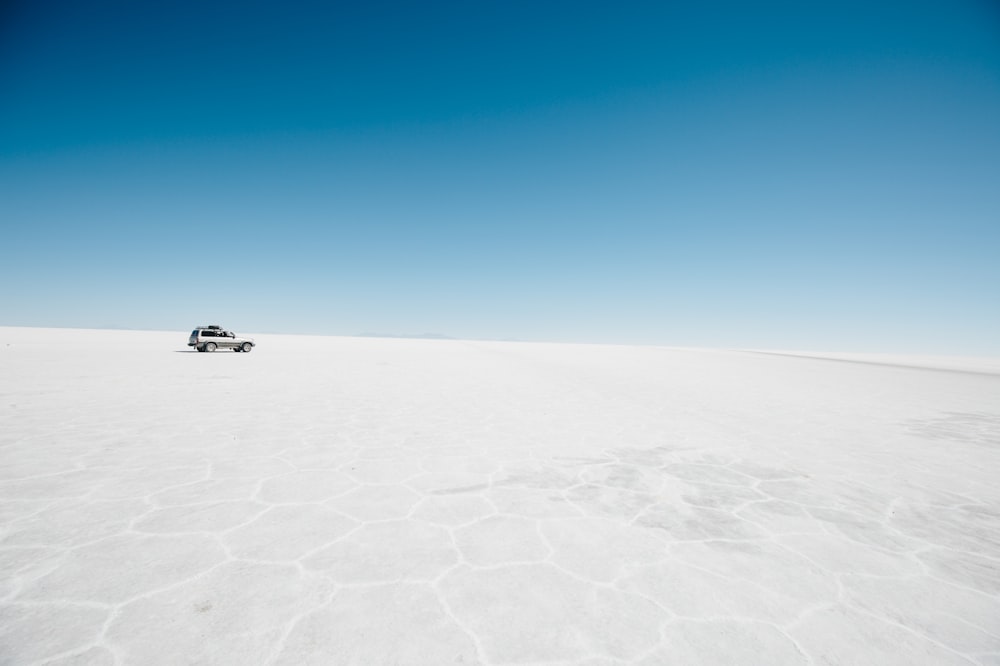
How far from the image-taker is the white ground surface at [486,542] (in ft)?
6.73

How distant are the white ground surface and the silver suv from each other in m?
15.3

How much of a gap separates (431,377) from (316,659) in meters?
11.7

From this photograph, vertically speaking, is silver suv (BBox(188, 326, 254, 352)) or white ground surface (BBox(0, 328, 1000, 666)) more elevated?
silver suv (BBox(188, 326, 254, 352))

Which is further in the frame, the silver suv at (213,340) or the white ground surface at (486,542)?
the silver suv at (213,340)

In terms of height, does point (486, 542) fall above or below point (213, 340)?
below

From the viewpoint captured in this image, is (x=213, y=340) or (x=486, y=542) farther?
(x=213, y=340)

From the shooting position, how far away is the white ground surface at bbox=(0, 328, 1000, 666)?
2053mm

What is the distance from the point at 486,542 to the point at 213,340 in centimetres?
2312

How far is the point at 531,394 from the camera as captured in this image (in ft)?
33.4

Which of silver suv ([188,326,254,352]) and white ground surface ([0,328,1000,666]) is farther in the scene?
silver suv ([188,326,254,352])

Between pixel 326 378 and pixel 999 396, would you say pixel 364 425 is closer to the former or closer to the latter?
pixel 326 378

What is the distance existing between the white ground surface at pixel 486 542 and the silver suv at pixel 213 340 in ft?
50.3

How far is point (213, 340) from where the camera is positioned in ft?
68.2

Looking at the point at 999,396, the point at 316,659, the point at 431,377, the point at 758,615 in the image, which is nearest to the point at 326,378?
the point at 431,377
